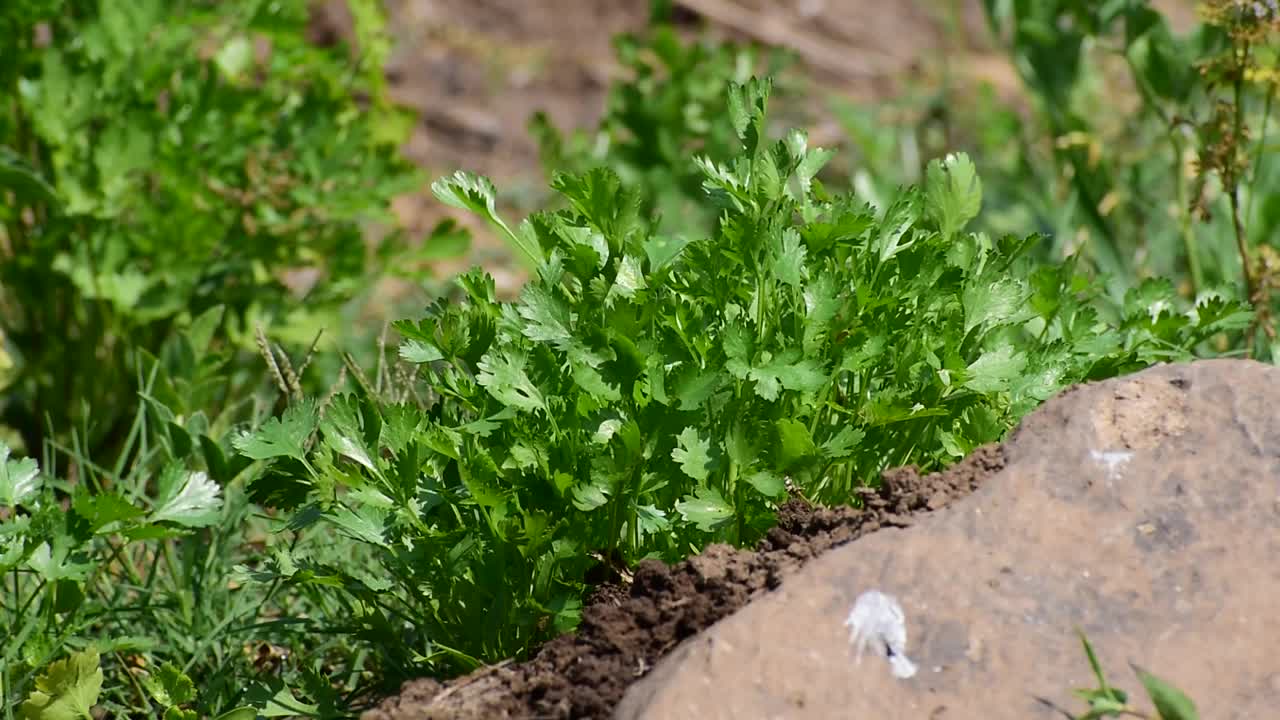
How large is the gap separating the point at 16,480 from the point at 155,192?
1363 mm

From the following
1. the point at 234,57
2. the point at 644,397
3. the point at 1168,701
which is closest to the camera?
the point at 1168,701

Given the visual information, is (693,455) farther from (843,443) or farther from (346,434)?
(346,434)

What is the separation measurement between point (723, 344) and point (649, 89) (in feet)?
8.37

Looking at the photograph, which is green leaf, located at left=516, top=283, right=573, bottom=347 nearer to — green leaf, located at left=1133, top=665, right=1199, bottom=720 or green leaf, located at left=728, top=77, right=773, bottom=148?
green leaf, located at left=728, top=77, right=773, bottom=148

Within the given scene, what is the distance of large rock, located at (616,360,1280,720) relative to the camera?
1872 mm

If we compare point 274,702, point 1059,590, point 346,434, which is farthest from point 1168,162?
point 274,702

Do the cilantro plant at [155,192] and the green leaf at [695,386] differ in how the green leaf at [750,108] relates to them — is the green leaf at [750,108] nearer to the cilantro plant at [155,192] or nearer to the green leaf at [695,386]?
the green leaf at [695,386]

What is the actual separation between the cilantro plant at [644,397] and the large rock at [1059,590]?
0.58 feet

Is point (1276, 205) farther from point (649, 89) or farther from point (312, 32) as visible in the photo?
point (312, 32)

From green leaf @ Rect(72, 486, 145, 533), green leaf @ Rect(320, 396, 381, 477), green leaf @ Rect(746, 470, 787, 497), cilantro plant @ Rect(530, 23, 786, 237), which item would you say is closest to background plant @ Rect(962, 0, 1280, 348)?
cilantro plant @ Rect(530, 23, 786, 237)

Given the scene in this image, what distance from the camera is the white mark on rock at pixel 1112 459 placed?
2.12 metres

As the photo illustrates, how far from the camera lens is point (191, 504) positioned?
2.37 metres

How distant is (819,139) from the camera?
6.05m

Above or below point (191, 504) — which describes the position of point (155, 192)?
above
